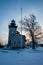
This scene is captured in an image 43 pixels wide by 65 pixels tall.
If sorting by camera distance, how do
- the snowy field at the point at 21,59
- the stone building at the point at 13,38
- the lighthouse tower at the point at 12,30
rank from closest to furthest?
the snowy field at the point at 21,59, the stone building at the point at 13,38, the lighthouse tower at the point at 12,30

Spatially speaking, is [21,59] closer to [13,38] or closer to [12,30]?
[13,38]

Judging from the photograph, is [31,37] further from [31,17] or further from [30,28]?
[31,17]

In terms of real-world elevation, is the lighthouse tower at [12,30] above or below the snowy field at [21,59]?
Answer: above

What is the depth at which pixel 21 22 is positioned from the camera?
43.0 m

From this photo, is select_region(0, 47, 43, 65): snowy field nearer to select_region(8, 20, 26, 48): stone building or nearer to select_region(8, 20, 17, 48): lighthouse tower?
select_region(8, 20, 26, 48): stone building

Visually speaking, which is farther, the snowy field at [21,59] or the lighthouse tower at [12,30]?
the lighthouse tower at [12,30]

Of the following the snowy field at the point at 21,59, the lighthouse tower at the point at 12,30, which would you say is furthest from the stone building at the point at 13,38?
the snowy field at the point at 21,59

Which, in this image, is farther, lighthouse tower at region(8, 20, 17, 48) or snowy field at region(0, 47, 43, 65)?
lighthouse tower at region(8, 20, 17, 48)

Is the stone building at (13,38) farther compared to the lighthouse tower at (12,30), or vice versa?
the lighthouse tower at (12,30)

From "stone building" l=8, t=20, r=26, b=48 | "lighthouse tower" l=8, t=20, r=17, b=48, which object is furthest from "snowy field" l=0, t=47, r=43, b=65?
"lighthouse tower" l=8, t=20, r=17, b=48

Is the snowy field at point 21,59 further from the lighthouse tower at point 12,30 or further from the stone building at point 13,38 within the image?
the lighthouse tower at point 12,30

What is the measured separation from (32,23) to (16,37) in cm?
841

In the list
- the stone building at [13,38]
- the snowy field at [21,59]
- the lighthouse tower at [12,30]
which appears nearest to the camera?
the snowy field at [21,59]

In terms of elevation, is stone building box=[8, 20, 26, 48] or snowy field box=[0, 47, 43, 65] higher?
stone building box=[8, 20, 26, 48]
